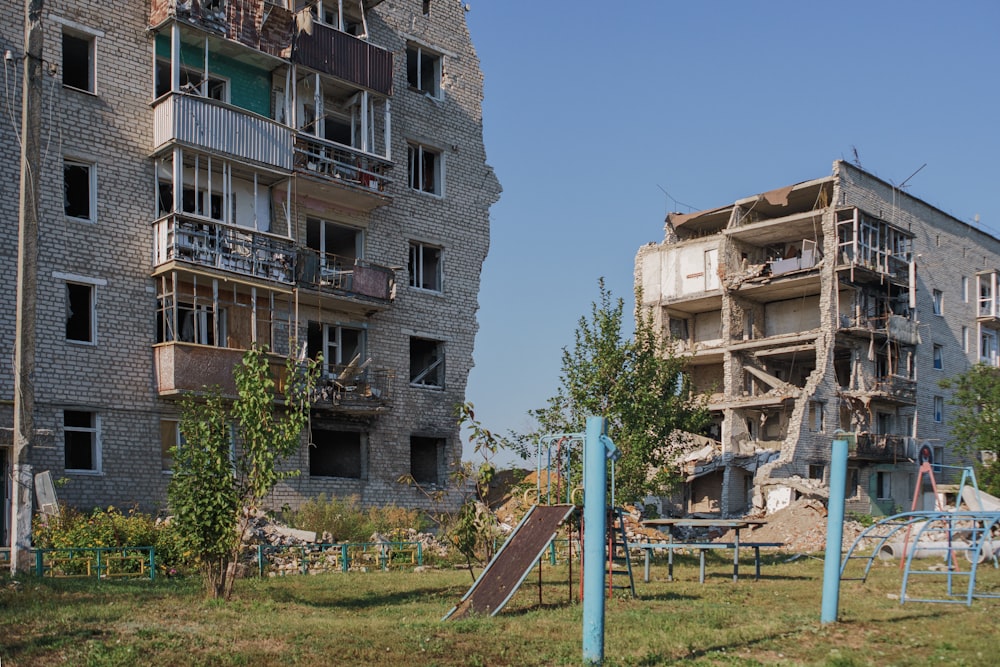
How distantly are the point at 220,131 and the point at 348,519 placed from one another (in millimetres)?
9662

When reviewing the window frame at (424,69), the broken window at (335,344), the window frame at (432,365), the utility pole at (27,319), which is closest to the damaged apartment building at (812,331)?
the window frame at (432,365)

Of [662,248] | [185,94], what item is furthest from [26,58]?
[662,248]

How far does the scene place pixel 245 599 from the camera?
1397 cm

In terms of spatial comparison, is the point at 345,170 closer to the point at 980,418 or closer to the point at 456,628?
the point at 456,628

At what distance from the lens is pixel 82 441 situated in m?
22.4

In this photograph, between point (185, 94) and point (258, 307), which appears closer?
point (185, 94)

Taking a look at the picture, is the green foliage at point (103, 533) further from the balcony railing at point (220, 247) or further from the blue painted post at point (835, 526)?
Answer: the blue painted post at point (835, 526)

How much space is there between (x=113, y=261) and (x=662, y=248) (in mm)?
29831

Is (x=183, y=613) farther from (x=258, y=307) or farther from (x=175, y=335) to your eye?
(x=258, y=307)

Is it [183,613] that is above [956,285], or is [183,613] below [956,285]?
below

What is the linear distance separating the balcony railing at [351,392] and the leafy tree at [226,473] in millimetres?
11372

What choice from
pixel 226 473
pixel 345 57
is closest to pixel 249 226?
pixel 345 57

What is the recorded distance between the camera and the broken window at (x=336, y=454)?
27.6 metres

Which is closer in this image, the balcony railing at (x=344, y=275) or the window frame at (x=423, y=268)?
the balcony railing at (x=344, y=275)
